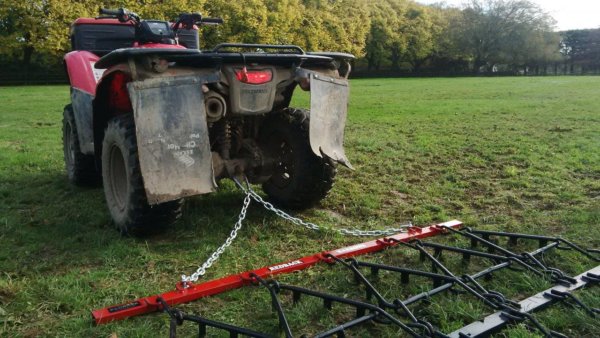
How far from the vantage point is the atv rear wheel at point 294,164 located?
5137 mm

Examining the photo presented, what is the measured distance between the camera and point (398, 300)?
9.72 feet

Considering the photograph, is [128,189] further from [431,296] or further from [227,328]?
[431,296]

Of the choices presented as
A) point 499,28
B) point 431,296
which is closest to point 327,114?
point 431,296

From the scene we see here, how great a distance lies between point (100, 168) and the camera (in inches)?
206

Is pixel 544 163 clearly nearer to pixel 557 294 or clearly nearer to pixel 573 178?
pixel 573 178

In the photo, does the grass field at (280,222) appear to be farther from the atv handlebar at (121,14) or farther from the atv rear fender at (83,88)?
the atv handlebar at (121,14)

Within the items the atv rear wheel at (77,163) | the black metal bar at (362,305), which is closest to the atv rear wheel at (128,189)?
the black metal bar at (362,305)

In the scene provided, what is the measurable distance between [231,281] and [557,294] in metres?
1.93

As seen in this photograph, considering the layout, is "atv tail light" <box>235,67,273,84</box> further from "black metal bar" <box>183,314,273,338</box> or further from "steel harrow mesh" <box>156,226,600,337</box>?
"black metal bar" <box>183,314,273,338</box>

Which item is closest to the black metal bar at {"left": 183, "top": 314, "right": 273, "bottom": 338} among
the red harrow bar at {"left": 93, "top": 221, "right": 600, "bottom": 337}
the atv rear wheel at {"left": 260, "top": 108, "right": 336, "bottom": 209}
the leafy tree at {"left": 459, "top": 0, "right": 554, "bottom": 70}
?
the red harrow bar at {"left": 93, "top": 221, "right": 600, "bottom": 337}

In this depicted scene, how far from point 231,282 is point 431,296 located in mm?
1237

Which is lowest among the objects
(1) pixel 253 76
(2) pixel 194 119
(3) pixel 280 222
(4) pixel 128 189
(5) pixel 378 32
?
(3) pixel 280 222

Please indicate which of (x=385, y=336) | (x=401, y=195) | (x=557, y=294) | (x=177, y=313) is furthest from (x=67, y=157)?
(x=557, y=294)

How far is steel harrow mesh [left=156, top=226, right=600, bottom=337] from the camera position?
108 inches
